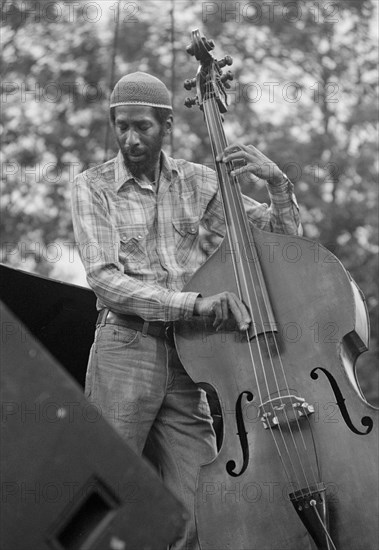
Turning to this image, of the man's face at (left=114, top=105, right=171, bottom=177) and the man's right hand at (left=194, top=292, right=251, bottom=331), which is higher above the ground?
the man's face at (left=114, top=105, right=171, bottom=177)

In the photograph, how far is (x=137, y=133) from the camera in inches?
128

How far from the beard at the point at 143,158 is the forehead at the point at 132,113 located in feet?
0.29

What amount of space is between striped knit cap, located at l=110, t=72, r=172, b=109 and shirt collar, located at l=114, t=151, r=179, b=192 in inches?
7.6

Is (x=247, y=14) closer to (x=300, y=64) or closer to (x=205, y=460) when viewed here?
(x=300, y=64)

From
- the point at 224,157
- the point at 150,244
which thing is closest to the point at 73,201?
the point at 150,244

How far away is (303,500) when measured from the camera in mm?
2744

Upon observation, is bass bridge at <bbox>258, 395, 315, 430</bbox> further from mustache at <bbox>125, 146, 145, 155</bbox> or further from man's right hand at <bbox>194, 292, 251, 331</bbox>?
mustache at <bbox>125, 146, 145, 155</bbox>

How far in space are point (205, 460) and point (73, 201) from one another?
941mm

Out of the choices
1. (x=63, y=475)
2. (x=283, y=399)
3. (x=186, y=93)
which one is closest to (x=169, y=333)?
(x=283, y=399)

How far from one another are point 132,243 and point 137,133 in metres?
0.36

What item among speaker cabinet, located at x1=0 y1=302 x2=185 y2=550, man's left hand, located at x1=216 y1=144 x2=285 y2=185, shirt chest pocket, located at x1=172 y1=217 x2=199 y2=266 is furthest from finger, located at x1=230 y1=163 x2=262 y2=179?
speaker cabinet, located at x1=0 y1=302 x2=185 y2=550

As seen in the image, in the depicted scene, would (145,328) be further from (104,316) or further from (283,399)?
(283,399)

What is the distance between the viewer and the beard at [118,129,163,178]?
10.8ft

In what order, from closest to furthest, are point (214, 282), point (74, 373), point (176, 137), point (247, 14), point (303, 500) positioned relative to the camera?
point (303, 500) < point (214, 282) < point (74, 373) < point (176, 137) < point (247, 14)
